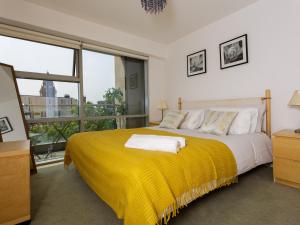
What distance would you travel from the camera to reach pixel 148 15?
3008 millimetres

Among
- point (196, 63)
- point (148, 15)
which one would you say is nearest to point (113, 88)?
point (148, 15)

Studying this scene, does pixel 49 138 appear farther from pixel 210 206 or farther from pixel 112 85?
pixel 210 206

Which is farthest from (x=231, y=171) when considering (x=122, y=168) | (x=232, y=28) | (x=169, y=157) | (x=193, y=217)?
(x=232, y=28)

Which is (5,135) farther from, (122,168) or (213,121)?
(213,121)

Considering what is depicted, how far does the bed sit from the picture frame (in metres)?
1.27

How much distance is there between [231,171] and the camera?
1.72 m

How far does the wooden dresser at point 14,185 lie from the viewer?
1387 millimetres

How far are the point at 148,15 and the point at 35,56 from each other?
6.78 feet

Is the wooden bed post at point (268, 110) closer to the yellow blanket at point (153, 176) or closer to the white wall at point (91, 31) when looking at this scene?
the yellow blanket at point (153, 176)

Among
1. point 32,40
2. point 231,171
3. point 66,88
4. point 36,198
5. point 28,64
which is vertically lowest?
point 36,198

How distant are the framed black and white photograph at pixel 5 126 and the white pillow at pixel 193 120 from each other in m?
2.63

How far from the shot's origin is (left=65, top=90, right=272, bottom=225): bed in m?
1.10

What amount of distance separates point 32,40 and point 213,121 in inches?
122

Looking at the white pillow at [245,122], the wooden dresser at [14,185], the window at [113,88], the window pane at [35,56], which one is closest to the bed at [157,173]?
the white pillow at [245,122]
